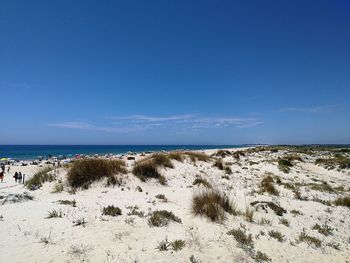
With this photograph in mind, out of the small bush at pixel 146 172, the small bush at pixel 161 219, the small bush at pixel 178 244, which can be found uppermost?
the small bush at pixel 146 172

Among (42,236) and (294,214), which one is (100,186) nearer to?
(42,236)

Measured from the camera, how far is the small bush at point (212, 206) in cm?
775

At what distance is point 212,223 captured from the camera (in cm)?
743

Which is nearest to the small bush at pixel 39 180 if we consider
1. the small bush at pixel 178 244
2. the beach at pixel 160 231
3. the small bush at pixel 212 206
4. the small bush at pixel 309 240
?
the beach at pixel 160 231

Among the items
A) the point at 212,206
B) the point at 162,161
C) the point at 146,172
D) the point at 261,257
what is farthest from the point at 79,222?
the point at 162,161

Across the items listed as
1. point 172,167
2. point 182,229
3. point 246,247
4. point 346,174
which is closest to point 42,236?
point 182,229

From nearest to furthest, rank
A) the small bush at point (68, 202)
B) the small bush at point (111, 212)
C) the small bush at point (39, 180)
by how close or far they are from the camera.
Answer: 1. the small bush at point (111, 212)
2. the small bush at point (68, 202)
3. the small bush at point (39, 180)

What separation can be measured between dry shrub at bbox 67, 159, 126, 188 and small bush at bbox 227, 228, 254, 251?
7.95 metres

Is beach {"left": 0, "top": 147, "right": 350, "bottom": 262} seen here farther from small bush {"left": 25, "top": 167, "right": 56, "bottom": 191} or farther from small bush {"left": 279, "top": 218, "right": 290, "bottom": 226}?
small bush {"left": 25, "top": 167, "right": 56, "bottom": 191}

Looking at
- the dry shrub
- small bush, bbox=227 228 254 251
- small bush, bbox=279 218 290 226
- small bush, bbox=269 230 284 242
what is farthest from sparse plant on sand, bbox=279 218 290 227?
the dry shrub

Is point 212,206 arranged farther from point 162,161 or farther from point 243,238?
point 162,161

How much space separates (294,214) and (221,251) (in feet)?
14.9

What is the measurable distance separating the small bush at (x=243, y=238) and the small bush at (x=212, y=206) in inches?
39.8

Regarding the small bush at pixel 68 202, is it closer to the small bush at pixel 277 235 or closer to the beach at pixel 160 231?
the beach at pixel 160 231
